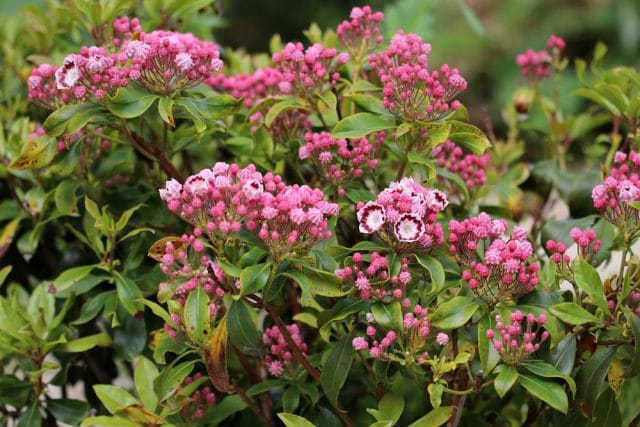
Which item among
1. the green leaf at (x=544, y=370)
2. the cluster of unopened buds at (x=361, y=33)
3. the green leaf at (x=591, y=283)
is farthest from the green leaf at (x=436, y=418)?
the cluster of unopened buds at (x=361, y=33)

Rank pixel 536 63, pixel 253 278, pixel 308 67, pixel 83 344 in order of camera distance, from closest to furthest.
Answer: pixel 253 278, pixel 308 67, pixel 83 344, pixel 536 63

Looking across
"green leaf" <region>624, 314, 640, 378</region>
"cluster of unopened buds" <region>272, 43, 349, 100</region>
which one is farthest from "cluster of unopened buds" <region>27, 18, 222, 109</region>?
"green leaf" <region>624, 314, 640, 378</region>

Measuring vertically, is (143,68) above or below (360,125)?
above

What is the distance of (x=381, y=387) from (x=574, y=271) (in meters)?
0.31

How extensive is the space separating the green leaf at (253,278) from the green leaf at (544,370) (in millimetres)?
316

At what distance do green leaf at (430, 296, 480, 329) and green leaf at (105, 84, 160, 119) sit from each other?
0.43 meters

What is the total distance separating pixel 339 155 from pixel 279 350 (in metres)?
0.27

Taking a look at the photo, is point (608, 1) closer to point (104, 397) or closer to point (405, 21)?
point (405, 21)

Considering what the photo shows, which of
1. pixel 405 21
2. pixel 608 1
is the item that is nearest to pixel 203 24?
pixel 405 21

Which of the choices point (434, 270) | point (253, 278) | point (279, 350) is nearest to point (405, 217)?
point (434, 270)

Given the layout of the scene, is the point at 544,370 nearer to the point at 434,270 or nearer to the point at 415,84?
the point at 434,270

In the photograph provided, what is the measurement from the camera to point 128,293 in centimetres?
125

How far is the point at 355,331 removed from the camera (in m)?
1.13

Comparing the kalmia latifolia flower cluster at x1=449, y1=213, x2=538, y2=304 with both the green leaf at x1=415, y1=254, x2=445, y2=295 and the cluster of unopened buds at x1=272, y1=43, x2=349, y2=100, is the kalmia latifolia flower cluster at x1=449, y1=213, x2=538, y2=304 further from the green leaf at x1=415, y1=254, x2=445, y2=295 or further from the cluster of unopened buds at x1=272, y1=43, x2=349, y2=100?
the cluster of unopened buds at x1=272, y1=43, x2=349, y2=100
